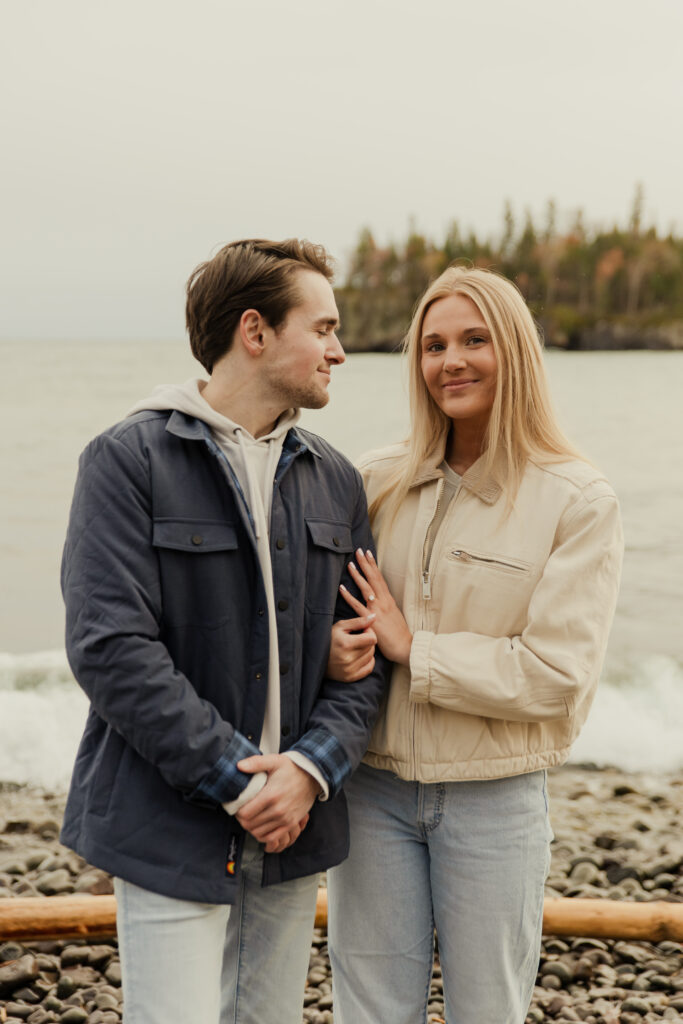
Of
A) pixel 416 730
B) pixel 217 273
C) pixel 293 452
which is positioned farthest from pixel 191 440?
pixel 416 730

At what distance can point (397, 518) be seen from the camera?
8.49 ft

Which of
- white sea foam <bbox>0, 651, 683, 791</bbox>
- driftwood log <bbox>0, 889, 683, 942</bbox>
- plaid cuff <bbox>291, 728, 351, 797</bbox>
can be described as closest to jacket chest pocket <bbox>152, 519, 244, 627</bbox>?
plaid cuff <bbox>291, 728, 351, 797</bbox>

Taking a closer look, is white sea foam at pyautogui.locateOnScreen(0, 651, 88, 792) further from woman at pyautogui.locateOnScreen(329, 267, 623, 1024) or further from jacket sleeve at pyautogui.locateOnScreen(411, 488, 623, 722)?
jacket sleeve at pyautogui.locateOnScreen(411, 488, 623, 722)

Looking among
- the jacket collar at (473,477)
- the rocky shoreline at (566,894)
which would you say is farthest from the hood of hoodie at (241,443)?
the rocky shoreline at (566,894)

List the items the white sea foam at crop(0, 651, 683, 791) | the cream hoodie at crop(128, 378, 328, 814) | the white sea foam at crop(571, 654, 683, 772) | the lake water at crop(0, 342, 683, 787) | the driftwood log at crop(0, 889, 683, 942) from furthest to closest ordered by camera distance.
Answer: the lake water at crop(0, 342, 683, 787)
the white sea foam at crop(571, 654, 683, 772)
the white sea foam at crop(0, 651, 683, 791)
the driftwood log at crop(0, 889, 683, 942)
the cream hoodie at crop(128, 378, 328, 814)

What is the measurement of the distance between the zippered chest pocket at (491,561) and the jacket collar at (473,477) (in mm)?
145

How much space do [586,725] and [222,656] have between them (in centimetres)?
682

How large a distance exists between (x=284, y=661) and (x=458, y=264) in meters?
1.20

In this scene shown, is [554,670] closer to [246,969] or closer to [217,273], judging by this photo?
[246,969]

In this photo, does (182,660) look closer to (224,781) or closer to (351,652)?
(224,781)

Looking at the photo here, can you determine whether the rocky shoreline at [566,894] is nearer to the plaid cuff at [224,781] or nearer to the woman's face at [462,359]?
the plaid cuff at [224,781]

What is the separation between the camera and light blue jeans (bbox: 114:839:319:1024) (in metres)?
2.06

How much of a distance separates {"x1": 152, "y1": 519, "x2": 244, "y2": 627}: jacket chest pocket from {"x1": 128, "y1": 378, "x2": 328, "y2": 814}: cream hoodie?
0.29ft

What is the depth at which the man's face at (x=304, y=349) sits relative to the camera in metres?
2.28
